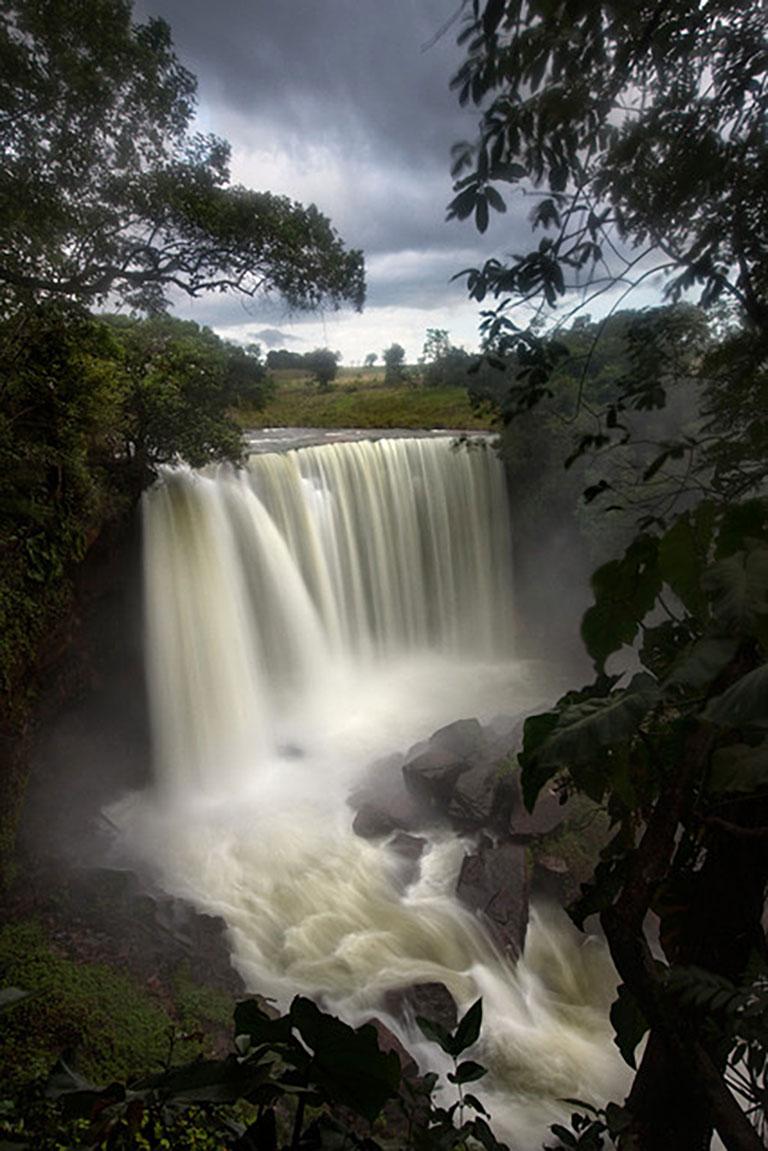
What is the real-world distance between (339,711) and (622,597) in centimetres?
958

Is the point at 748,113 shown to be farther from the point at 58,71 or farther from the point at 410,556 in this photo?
the point at 410,556

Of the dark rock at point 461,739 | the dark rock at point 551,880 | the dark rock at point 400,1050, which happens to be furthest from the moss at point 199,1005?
the dark rock at point 461,739

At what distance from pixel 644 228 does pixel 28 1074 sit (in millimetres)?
4467

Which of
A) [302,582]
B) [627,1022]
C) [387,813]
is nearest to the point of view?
[627,1022]

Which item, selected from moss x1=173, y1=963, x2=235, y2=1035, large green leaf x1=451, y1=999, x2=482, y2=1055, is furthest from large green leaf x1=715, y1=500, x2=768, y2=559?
moss x1=173, y1=963, x2=235, y2=1035

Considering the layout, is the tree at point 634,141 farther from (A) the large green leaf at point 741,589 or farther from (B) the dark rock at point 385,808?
(B) the dark rock at point 385,808

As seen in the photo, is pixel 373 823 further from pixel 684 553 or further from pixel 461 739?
pixel 684 553

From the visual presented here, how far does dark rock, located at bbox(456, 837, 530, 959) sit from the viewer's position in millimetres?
5863

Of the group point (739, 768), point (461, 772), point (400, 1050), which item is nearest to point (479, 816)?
point (461, 772)

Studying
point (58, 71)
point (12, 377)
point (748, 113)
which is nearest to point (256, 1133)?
point (748, 113)

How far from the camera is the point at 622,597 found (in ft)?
4.48

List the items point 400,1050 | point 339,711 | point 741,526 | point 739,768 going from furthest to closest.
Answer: point 339,711, point 400,1050, point 741,526, point 739,768

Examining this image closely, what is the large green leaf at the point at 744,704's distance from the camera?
74cm

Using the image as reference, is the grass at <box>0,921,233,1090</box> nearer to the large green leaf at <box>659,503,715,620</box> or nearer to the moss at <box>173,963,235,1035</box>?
the moss at <box>173,963,235,1035</box>
